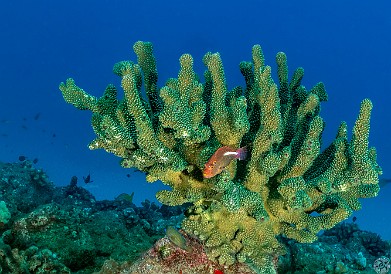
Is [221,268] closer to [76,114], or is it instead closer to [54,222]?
[54,222]

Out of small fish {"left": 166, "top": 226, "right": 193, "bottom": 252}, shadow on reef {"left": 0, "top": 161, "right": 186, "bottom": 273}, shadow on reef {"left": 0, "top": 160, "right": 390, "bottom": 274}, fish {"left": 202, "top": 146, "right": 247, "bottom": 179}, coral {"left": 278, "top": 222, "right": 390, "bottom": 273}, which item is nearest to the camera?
fish {"left": 202, "top": 146, "right": 247, "bottom": 179}

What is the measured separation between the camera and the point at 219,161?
354 centimetres

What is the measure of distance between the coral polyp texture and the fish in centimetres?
7

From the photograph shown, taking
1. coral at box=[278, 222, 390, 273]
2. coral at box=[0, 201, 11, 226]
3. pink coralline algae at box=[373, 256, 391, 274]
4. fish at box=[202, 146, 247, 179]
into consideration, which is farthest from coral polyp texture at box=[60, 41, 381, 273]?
coral at box=[0, 201, 11, 226]

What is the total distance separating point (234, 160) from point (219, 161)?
16.7 inches

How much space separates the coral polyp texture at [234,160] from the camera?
3.66 m

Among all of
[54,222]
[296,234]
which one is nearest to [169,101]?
[296,234]

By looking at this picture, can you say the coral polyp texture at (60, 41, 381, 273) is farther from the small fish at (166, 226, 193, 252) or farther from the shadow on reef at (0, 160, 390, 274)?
the shadow on reef at (0, 160, 390, 274)

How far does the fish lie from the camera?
11.5 feet

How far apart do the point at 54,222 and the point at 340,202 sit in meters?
4.07

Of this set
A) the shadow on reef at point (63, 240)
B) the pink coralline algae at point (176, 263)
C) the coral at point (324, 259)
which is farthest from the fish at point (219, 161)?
the coral at point (324, 259)

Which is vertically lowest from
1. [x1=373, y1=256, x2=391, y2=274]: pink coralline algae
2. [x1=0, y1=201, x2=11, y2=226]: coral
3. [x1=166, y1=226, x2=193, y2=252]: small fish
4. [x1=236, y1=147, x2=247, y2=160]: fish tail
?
[x1=166, y1=226, x2=193, y2=252]: small fish

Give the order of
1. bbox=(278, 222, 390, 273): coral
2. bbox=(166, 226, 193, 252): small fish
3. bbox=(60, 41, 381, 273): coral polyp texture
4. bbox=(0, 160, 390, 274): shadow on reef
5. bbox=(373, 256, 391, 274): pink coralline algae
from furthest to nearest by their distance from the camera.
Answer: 1. bbox=(373, 256, 391, 274): pink coralline algae
2. bbox=(278, 222, 390, 273): coral
3. bbox=(0, 160, 390, 274): shadow on reef
4. bbox=(166, 226, 193, 252): small fish
5. bbox=(60, 41, 381, 273): coral polyp texture

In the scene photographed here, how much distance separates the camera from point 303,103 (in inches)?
173
